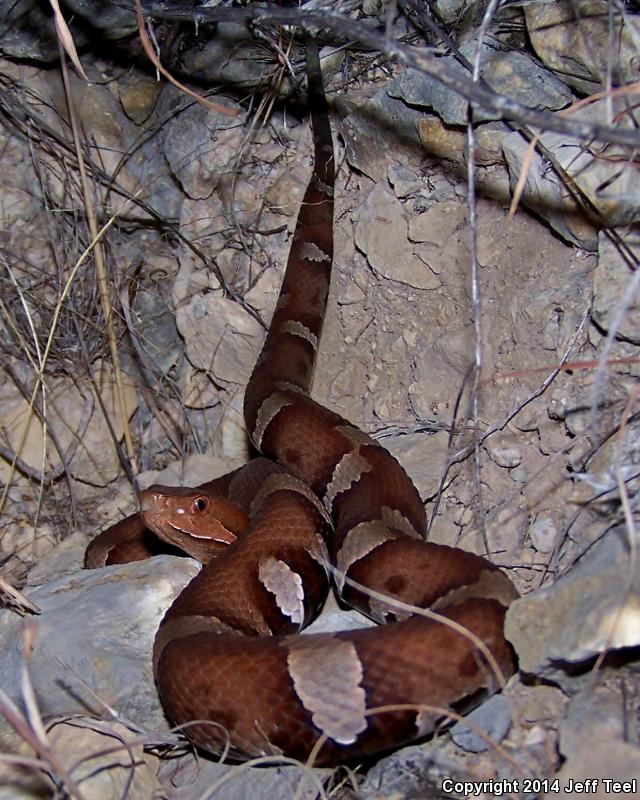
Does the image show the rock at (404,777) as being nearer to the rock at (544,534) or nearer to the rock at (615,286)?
the rock at (544,534)

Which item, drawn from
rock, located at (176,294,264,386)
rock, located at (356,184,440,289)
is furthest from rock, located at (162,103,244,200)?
rock, located at (356,184,440,289)

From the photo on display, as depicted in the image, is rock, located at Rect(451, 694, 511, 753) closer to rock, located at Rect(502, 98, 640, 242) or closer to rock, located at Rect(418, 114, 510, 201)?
rock, located at Rect(502, 98, 640, 242)

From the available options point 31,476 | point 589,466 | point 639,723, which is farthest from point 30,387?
point 639,723

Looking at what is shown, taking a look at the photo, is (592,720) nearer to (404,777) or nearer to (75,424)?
(404,777)

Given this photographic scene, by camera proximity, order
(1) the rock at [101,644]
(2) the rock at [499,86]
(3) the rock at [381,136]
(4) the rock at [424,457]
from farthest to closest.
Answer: (3) the rock at [381,136], (4) the rock at [424,457], (2) the rock at [499,86], (1) the rock at [101,644]

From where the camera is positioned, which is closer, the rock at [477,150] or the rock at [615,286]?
the rock at [615,286]

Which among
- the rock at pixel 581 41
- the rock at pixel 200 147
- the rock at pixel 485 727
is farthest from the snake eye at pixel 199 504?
the rock at pixel 581 41
